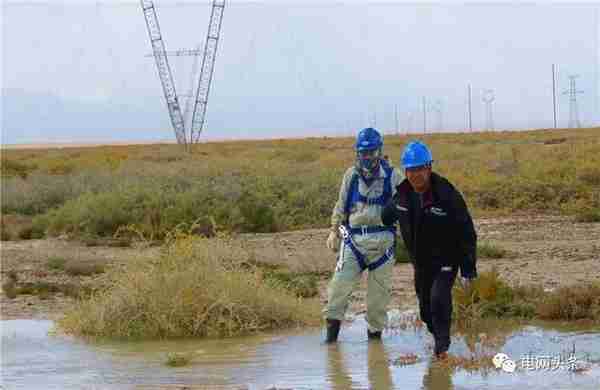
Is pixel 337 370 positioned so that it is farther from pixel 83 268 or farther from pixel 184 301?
pixel 83 268

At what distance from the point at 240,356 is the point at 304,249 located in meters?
10.2

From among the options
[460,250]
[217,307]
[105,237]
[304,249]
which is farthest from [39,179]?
[460,250]

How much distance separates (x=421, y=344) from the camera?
1051 centimetres

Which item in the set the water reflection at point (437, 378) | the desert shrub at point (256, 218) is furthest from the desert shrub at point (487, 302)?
the desert shrub at point (256, 218)

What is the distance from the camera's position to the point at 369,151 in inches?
390

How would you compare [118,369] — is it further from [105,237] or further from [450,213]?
[105,237]

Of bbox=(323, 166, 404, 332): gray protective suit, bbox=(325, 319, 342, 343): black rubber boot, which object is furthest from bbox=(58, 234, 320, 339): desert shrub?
bbox=(323, 166, 404, 332): gray protective suit

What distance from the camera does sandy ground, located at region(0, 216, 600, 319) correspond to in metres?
14.7

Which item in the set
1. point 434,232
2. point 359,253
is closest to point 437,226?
point 434,232

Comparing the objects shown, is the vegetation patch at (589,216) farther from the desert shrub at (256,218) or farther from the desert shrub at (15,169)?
the desert shrub at (15,169)

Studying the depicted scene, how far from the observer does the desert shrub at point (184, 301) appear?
11.6 meters

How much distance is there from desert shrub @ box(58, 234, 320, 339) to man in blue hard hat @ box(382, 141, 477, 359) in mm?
2932

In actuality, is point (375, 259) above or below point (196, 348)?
above

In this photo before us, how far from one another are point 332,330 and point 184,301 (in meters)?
1.69
